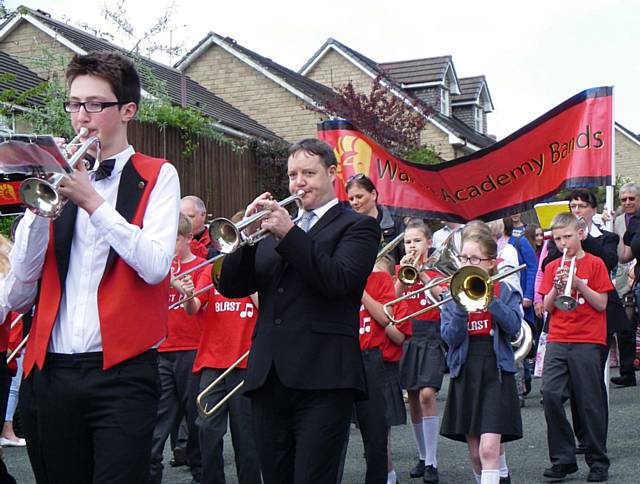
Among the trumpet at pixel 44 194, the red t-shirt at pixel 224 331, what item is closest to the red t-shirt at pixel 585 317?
the red t-shirt at pixel 224 331

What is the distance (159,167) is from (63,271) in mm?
516

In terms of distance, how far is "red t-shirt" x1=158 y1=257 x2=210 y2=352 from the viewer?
7.49 metres

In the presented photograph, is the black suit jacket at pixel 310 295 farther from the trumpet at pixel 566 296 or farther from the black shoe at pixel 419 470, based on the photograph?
the black shoe at pixel 419 470

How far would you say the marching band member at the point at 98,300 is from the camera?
3.37m

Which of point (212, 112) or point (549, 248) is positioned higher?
point (212, 112)

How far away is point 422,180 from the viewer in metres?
10.9

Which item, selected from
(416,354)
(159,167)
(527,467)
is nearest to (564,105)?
(416,354)

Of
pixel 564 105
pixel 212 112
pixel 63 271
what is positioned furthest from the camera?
pixel 212 112

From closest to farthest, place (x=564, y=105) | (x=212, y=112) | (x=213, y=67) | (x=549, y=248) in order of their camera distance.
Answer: (x=549, y=248) < (x=564, y=105) < (x=212, y=112) < (x=213, y=67)

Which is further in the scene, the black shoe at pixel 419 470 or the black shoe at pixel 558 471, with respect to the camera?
the black shoe at pixel 419 470

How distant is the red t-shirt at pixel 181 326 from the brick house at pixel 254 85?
22954 millimetres

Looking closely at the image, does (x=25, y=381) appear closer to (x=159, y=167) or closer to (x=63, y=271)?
(x=63, y=271)

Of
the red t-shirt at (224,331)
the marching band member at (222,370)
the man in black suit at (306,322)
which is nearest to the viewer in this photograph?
the man in black suit at (306,322)

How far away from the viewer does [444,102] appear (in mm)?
39688
